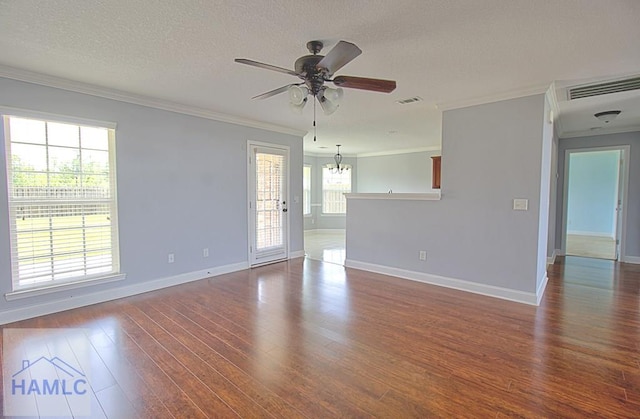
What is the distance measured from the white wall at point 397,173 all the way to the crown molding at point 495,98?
4.39m

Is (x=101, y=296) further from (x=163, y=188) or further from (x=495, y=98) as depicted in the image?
(x=495, y=98)

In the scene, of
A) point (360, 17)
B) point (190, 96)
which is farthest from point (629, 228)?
point (190, 96)

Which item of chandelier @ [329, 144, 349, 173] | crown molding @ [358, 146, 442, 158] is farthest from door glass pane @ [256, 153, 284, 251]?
crown molding @ [358, 146, 442, 158]

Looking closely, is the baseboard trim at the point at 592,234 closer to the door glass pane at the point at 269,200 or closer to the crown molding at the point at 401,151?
the crown molding at the point at 401,151

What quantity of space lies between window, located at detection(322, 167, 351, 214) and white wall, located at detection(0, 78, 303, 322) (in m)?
4.51

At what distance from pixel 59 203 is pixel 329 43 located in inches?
125

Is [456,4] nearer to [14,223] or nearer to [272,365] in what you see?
[272,365]

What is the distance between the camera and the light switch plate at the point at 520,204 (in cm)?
359

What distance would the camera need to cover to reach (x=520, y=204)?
363 centimetres

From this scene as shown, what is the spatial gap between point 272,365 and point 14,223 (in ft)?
9.41

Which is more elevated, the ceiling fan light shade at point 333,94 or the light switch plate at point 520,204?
the ceiling fan light shade at point 333,94

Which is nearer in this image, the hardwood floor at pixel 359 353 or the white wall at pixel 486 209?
the hardwood floor at pixel 359 353

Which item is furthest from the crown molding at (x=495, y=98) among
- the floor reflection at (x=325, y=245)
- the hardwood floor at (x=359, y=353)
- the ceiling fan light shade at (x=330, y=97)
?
the floor reflection at (x=325, y=245)

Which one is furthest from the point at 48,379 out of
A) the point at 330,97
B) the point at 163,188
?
the point at 330,97
